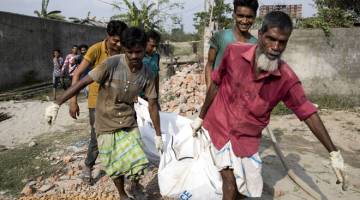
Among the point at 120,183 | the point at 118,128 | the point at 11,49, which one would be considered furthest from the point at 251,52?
the point at 11,49

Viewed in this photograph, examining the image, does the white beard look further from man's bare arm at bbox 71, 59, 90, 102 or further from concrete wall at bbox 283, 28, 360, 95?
concrete wall at bbox 283, 28, 360, 95

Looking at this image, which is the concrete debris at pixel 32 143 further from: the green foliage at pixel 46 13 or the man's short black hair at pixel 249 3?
the green foliage at pixel 46 13

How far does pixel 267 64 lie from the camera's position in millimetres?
2229

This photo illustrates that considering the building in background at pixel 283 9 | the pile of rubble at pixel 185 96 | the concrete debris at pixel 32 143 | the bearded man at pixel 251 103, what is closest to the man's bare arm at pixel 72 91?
the bearded man at pixel 251 103

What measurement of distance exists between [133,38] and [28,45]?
11546 mm

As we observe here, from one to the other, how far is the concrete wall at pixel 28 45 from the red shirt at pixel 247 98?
1066cm

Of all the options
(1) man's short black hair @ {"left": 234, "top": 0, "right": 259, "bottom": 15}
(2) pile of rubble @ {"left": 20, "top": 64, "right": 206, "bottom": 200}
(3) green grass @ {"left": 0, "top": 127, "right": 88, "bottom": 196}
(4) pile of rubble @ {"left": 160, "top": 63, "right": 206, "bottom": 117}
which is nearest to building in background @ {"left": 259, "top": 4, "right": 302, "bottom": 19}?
(4) pile of rubble @ {"left": 160, "top": 63, "right": 206, "bottom": 117}

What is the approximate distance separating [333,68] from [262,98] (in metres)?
5.60

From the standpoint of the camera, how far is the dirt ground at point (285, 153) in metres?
3.73

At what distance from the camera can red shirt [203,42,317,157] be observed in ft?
7.77

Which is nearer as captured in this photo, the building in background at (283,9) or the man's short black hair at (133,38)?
the man's short black hair at (133,38)

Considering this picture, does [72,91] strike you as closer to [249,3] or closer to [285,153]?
[249,3]

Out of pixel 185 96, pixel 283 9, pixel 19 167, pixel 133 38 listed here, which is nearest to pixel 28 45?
pixel 185 96

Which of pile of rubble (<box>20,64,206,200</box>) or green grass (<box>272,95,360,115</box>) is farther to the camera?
green grass (<box>272,95,360,115</box>)
